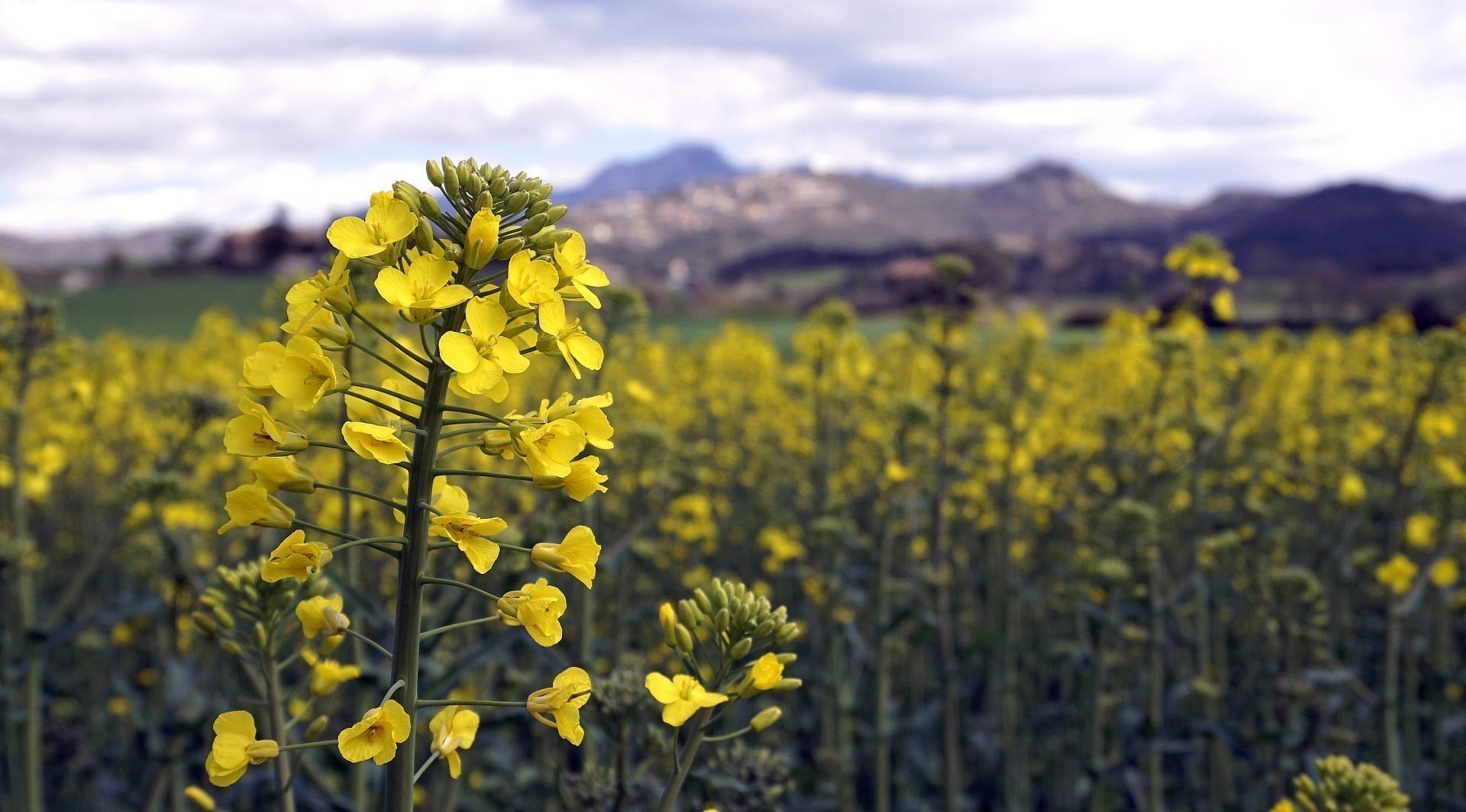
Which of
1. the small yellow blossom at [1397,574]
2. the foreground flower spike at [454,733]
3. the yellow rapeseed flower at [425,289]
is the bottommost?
the small yellow blossom at [1397,574]

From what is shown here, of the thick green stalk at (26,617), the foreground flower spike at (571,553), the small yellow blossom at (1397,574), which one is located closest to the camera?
the foreground flower spike at (571,553)

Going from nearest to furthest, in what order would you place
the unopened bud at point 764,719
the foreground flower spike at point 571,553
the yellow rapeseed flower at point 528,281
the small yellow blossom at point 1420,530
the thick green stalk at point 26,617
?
the yellow rapeseed flower at point 528,281 → the foreground flower spike at point 571,553 → the unopened bud at point 764,719 → the thick green stalk at point 26,617 → the small yellow blossom at point 1420,530

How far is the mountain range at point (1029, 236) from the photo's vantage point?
71.1 metres

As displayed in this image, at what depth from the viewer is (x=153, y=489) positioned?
427 cm

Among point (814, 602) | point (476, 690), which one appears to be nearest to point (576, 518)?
point (476, 690)

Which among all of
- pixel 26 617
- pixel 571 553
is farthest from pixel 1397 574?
pixel 26 617

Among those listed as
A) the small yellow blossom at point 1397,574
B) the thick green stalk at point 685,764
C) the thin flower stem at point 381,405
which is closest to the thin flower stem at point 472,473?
the thin flower stem at point 381,405

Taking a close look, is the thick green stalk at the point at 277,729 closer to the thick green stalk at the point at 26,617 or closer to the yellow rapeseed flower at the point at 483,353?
the yellow rapeseed flower at the point at 483,353

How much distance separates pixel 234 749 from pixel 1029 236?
17080 centimetres

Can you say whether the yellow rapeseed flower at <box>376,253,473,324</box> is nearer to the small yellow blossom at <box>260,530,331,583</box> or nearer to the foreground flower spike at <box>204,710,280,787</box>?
the small yellow blossom at <box>260,530,331,583</box>

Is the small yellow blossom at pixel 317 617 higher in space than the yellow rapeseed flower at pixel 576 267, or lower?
lower

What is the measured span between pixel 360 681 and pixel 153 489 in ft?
6.13

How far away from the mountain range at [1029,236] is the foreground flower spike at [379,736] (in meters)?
6.01

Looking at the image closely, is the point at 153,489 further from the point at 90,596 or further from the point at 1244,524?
the point at 1244,524
